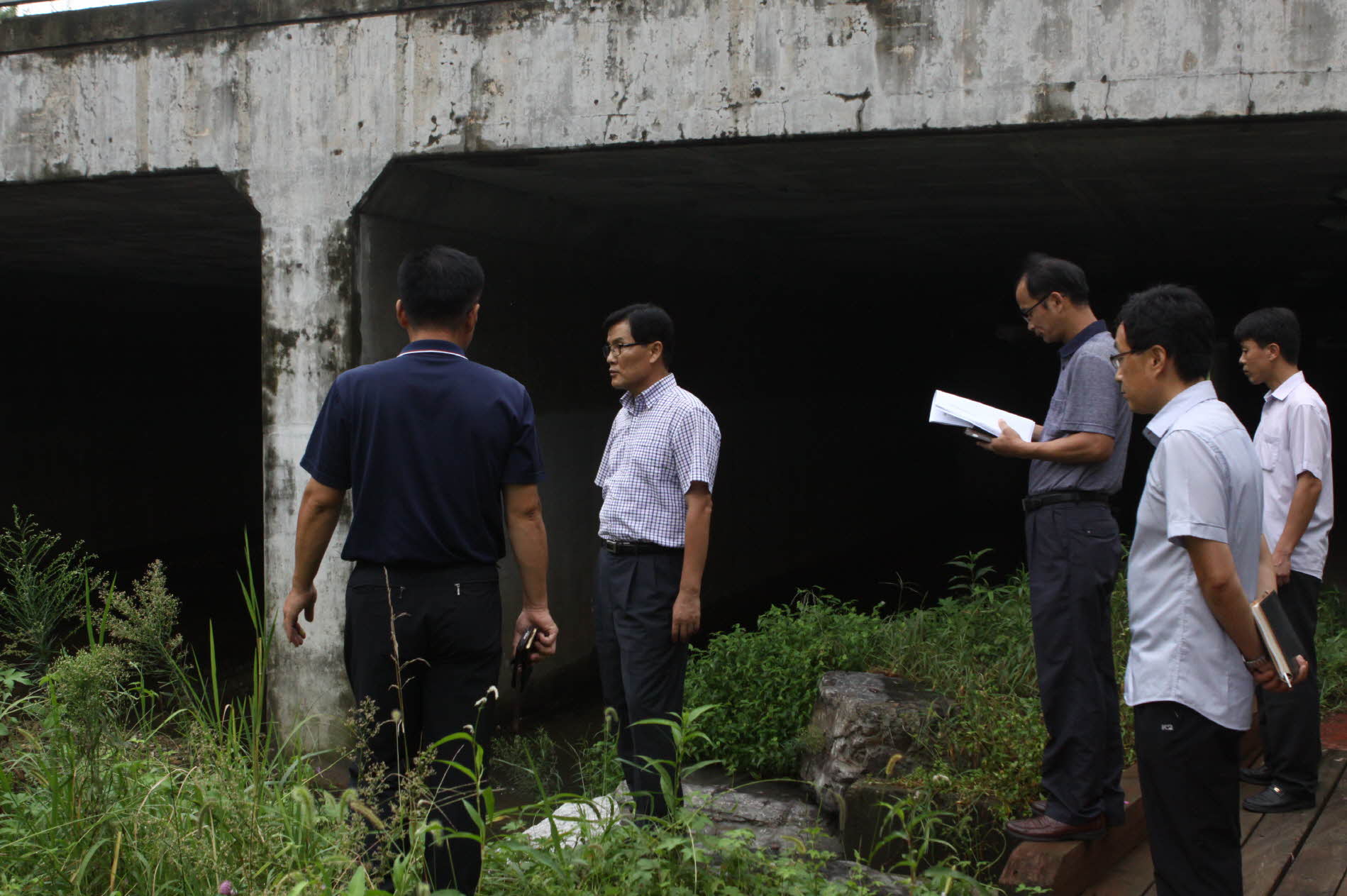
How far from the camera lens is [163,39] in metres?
6.02

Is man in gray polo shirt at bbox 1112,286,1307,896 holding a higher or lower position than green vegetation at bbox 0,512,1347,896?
higher

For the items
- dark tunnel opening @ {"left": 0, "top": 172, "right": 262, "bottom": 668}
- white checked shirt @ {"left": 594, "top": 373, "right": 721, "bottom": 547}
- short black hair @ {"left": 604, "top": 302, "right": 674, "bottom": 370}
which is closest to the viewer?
white checked shirt @ {"left": 594, "top": 373, "right": 721, "bottom": 547}

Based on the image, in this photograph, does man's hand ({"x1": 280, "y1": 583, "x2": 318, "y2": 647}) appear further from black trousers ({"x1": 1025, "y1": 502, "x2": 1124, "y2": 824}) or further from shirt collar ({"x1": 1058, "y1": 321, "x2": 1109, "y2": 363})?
shirt collar ({"x1": 1058, "y1": 321, "x2": 1109, "y2": 363})

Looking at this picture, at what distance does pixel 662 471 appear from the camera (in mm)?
3902

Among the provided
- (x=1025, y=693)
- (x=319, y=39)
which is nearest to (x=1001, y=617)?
(x=1025, y=693)

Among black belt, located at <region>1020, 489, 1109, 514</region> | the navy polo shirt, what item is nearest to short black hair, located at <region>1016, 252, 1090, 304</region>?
black belt, located at <region>1020, 489, 1109, 514</region>

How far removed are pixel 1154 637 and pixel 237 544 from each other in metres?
14.8

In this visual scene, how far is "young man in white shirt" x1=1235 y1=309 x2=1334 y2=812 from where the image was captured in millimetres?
4145

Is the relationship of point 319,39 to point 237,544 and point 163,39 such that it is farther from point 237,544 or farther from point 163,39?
point 237,544

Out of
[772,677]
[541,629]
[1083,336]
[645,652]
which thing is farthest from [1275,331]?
[541,629]

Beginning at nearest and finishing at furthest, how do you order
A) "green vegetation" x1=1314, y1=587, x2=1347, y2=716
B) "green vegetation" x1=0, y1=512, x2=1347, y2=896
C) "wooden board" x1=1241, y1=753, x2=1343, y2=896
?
"green vegetation" x1=0, y1=512, x2=1347, y2=896 < "wooden board" x1=1241, y1=753, x2=1343, y2=896 < "green vegetation" x1=1314, y1=587, x2=1347, y2=716

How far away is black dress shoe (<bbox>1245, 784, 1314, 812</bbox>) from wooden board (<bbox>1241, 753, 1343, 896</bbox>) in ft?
0.05

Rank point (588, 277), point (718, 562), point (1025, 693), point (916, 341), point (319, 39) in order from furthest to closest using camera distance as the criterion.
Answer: point (916, 341) → point (718, 562) → point (588, 277) → point (319, 39) → point (1025, 693)

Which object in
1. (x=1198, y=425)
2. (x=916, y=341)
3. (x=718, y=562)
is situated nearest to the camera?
(x=1198, y=425)
